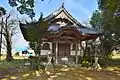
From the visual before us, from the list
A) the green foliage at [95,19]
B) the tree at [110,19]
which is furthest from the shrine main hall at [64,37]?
the green foliage at [95,19]

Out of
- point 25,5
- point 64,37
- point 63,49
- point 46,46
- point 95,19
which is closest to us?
point 25,5

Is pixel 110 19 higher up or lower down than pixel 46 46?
higher up

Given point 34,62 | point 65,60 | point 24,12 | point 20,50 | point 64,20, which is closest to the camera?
point 24,12

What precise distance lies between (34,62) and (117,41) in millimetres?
13474

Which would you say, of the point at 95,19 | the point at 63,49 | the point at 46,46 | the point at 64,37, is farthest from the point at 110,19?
the point at 95,19

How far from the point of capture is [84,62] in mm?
21594

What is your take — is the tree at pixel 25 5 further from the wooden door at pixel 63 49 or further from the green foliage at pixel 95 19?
the green foliage at pixel 95 19

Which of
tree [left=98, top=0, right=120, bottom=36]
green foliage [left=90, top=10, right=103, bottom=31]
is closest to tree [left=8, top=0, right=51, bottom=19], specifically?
tree [left=98, top=0, right=120, bottom=36]

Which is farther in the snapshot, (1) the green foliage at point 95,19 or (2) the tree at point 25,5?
(1) the green foliage at point 95,19

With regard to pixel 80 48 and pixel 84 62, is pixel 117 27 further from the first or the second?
pixel 84 62

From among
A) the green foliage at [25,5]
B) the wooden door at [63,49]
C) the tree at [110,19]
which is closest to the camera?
the green foliage at [25,5]

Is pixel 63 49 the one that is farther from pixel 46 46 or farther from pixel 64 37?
pixel 64 37

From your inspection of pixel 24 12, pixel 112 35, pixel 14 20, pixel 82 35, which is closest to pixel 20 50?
pixel 14 20

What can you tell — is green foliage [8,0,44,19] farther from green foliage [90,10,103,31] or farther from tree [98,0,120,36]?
green foliage [90,10,103,31]
